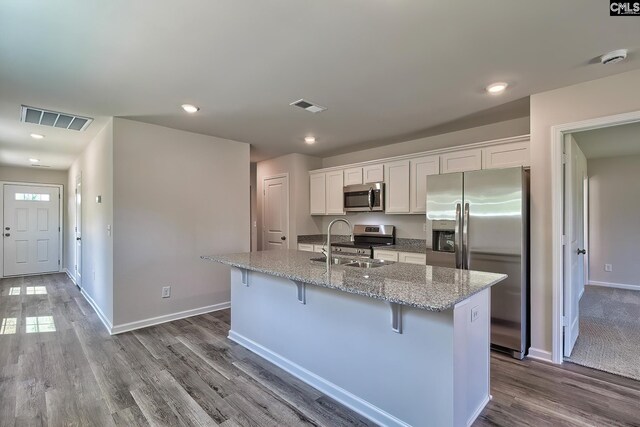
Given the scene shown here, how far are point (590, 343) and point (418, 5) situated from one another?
11.7 ft

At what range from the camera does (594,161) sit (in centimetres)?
570

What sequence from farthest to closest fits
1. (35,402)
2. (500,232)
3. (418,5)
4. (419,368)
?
1. (500,232)
2. (35,402)
3. (419,368)
4. (418,5)

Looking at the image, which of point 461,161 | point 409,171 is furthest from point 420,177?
point 461,161

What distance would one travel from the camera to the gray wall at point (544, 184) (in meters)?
2.62

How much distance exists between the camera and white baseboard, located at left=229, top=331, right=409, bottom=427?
76.3 inches

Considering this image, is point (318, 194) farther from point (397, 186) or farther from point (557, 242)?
point (557, 242)

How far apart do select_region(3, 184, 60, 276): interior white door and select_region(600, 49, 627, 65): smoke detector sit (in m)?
9.24

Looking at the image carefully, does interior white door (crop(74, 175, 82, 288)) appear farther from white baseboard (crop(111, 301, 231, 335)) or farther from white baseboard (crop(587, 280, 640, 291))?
Answer: white baseboard (crop(587, 280, 640, 291))

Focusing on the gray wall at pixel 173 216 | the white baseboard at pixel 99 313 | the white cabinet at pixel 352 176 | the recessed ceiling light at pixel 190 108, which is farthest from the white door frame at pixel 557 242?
the white baseboard at pixel 99 313

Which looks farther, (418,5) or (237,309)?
(237,309)

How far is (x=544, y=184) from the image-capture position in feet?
9.19

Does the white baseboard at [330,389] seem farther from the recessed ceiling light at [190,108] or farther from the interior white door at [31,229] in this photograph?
the interior white door at [31,229]

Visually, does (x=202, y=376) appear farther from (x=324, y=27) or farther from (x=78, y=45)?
(x=324, y=27)

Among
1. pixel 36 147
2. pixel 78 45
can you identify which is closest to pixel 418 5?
pixel 78 45
